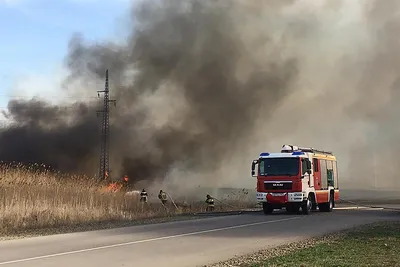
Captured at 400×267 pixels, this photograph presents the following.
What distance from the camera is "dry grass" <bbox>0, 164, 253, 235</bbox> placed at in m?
16.6

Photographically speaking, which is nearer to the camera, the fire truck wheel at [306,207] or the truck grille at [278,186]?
the truck grille at [278,186]

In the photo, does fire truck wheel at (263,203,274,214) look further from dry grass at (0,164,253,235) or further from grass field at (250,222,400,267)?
grass field at (250,222,400,267)

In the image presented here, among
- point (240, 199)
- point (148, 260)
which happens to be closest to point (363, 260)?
point (148, 260)

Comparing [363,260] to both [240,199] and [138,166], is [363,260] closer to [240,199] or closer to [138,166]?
[240,199]

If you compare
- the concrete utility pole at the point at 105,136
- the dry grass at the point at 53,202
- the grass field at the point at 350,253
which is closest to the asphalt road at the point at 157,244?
the grass field at the point at 350,253

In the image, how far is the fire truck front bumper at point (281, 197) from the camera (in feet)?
72.4

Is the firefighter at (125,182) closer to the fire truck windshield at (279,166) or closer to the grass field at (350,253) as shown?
the fire truck windshield at (279,166)

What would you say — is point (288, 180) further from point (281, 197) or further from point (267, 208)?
point (267, 208)

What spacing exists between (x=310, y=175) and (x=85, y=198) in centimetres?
991

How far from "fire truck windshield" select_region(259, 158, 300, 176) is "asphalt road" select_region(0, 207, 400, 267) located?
511cm

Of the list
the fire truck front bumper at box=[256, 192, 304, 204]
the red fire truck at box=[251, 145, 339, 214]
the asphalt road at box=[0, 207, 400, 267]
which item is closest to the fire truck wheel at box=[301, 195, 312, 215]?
the red fire truck at box=[251, 145, 339, 214]

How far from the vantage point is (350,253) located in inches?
402

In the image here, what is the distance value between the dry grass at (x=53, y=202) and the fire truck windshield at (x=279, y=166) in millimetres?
4565

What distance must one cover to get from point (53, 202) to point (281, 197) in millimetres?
9393
